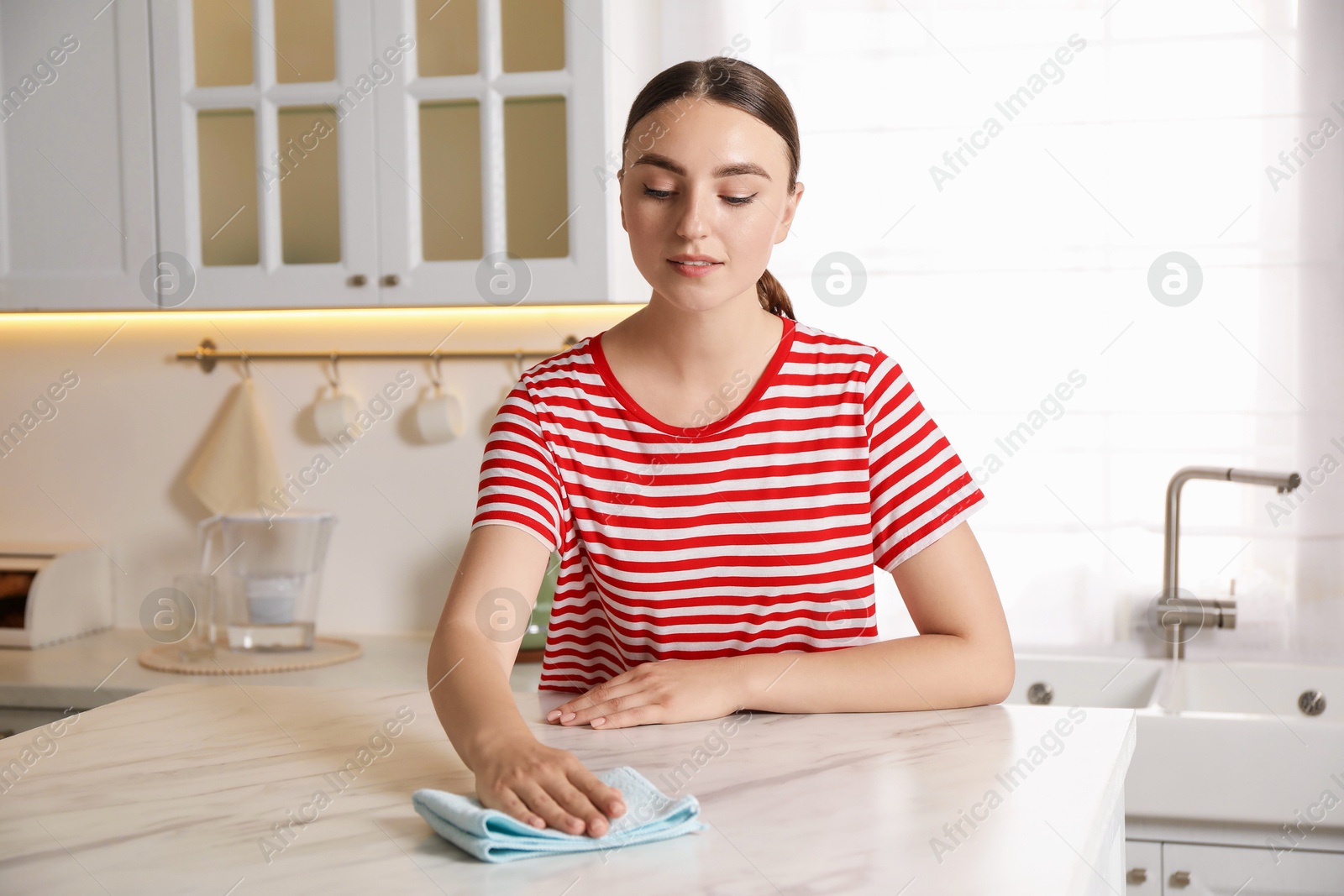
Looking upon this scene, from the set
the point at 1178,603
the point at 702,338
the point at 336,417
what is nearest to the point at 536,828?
the point at 702,338

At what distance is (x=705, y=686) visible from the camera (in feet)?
2.96

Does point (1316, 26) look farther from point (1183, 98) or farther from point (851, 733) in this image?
point (851, 733)

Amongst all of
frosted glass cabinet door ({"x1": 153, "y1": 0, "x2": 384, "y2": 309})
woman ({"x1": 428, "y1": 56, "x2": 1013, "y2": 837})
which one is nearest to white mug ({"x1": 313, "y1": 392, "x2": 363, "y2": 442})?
frosted glass cabinet door ({"x1": 153, "y1": 0, "x2": 384, "y2": 309})

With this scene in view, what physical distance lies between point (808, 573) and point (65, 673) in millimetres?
1409

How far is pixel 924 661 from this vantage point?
3.15ft

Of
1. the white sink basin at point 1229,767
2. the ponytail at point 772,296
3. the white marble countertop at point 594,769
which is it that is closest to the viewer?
the white marble countertop at point 594,769

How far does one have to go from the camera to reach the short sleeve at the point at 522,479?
39.0 inches

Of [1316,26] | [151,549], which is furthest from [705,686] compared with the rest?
[151,549]

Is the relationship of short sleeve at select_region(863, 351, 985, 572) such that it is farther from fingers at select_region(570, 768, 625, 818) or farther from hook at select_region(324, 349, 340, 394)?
hook at select_region(324, 349, 340, 394)

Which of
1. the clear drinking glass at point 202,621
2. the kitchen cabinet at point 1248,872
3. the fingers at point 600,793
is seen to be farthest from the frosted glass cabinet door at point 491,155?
the fingers at point 600,793

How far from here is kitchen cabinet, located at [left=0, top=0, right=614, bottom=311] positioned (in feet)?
6.24

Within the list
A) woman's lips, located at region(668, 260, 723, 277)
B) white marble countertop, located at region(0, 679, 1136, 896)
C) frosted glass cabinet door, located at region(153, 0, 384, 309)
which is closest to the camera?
white marble countertop, located at region(0, 679, 1136, 896)

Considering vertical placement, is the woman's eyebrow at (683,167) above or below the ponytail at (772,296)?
above

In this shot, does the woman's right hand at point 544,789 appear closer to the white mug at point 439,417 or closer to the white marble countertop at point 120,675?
the white marble countertop at point 120,675
